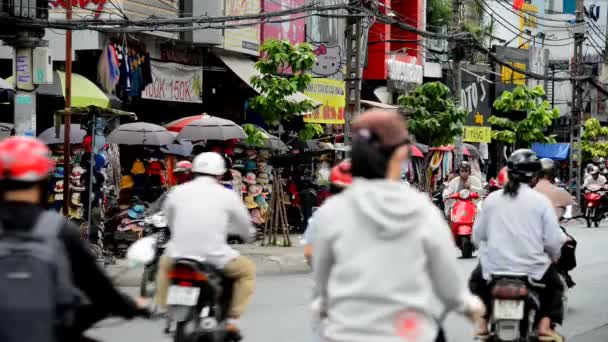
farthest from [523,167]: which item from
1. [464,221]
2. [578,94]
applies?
[578,94]

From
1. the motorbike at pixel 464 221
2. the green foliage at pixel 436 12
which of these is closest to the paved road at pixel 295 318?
the motorbike at pixel 464 221

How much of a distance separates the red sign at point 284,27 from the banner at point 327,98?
1364mm

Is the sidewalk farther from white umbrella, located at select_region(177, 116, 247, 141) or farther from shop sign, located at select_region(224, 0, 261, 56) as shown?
shop sign, located at select_region(224, 0, 261, 56)

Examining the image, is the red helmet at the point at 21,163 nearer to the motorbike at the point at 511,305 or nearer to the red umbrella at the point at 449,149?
the motorbike at the point at 511,305

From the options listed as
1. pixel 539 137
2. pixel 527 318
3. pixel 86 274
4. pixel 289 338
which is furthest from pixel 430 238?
pixel 539 137

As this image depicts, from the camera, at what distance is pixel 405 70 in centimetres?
3641

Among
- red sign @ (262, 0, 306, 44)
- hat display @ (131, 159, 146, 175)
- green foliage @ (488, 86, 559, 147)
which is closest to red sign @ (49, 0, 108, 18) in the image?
hat display @ (131, 159, 146, 175)

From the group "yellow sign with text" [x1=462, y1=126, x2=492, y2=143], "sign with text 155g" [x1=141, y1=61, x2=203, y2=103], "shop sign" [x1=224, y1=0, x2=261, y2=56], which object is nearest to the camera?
"sign with text 155g" [x1=141, y1=61, x2=203, y2=103]

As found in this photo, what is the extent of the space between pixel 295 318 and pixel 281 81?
9.76 m

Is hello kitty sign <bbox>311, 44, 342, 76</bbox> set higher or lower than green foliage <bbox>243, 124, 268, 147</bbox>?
higher

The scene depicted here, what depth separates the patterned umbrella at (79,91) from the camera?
64.6ft

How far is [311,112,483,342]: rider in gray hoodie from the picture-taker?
4.20 m

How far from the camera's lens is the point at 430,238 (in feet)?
13.9

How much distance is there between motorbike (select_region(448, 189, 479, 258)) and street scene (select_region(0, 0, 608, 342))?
0.04 meters
